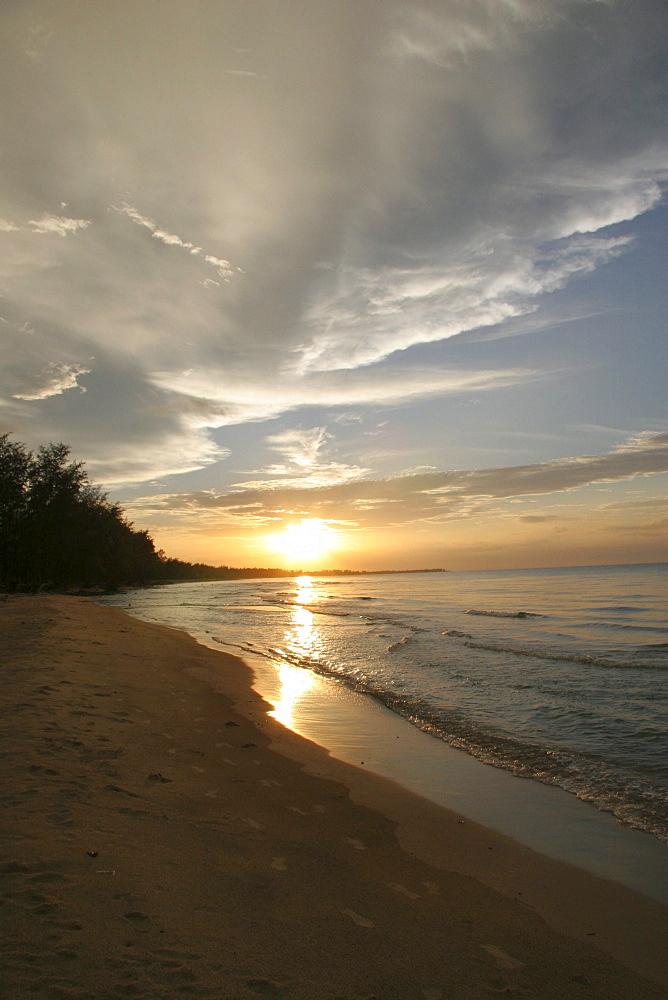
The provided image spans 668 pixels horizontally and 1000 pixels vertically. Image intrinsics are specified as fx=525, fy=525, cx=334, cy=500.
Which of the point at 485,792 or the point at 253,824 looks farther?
the point at 485,792

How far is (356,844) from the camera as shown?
508 cm

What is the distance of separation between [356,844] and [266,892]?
1432mm

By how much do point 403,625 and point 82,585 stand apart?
58.1 metres

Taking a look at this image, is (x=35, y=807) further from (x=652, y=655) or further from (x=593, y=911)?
(x=652, y=655)

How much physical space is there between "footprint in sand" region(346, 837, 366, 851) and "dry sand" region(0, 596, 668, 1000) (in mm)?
27

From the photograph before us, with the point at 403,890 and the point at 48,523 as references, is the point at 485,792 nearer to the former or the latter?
the point at 403,890

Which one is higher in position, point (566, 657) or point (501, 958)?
point (501, 958)

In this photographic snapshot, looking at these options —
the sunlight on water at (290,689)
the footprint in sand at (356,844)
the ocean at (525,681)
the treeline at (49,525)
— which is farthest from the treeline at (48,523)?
the footprint in sand at (356,844)

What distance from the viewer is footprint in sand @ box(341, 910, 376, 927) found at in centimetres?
371

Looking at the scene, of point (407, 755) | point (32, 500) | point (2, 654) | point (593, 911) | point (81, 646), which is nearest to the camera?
point (593, 911)

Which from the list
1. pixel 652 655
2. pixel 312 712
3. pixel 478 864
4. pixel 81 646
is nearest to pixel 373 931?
pixel 478 864

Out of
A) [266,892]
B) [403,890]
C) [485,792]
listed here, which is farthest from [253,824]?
[485,792]

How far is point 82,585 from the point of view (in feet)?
234

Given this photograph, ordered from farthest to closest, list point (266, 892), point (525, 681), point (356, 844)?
point (525, 681) → point (356, 844) → point (266, 892)
